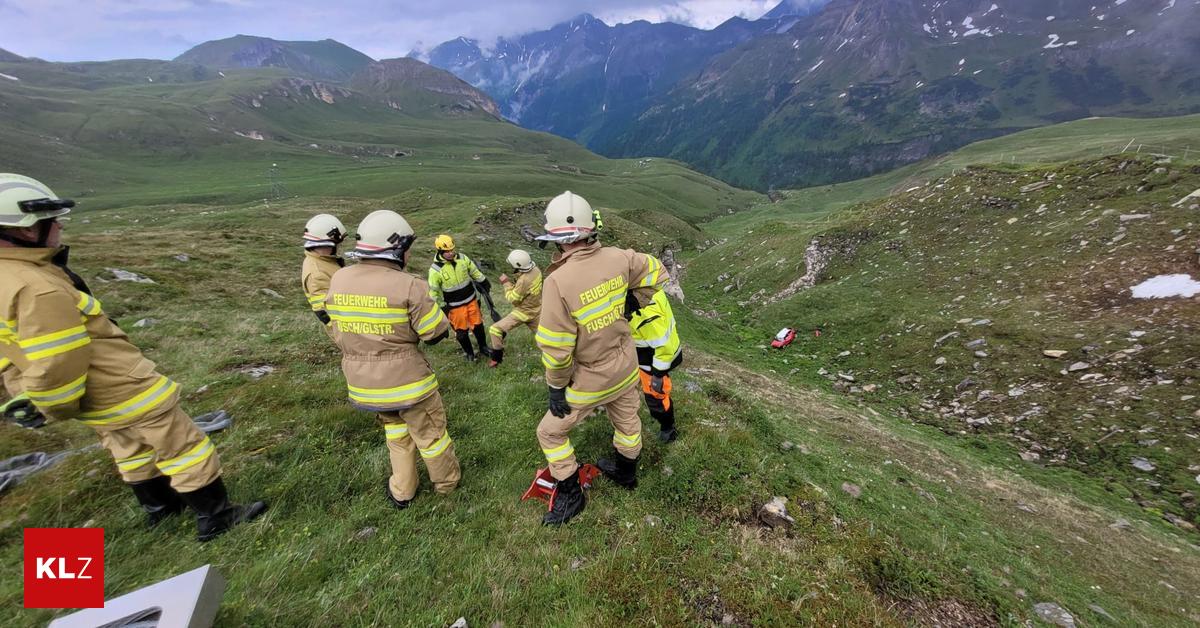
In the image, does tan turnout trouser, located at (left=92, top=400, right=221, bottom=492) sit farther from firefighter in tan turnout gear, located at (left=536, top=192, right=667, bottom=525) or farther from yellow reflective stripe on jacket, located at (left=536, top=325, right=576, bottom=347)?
yellow reflective stripe on jacket, located at (left=536, top=325, right=576, bottom=347)

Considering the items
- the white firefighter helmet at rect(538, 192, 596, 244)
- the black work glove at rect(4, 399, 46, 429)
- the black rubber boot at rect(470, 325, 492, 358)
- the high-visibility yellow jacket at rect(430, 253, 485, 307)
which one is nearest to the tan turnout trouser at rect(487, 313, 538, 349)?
the black rubber boot at rect(470, 325, 492, 358)

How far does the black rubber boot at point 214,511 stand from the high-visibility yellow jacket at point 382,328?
75.1 inches

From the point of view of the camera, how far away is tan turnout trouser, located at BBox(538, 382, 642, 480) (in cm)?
608

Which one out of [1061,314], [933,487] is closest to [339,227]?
[933,487]

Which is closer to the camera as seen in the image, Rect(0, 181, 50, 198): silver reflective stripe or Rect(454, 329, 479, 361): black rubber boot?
Rect(0, 181, 50, 198): silver reflective stripe

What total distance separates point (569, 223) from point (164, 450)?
558cm

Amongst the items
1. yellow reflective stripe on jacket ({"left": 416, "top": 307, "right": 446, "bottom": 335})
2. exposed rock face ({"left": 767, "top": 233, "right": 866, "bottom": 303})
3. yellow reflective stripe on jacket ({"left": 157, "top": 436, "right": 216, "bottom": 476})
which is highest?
yellow reflective stripe on jacket ({"left": 416, "top": 307, "right": 446, "bottom": 335})

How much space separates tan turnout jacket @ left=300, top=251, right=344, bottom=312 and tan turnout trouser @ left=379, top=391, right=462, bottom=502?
12.3 ft

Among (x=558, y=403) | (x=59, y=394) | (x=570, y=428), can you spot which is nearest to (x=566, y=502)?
(x=570, y=428)

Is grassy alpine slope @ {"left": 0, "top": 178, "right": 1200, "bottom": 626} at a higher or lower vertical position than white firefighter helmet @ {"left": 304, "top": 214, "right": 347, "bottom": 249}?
lower

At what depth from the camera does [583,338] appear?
590 centimetres

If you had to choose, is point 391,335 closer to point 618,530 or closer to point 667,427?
point 618,530

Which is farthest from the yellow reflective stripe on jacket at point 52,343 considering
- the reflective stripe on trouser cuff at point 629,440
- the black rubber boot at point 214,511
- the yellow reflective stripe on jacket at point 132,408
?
the reflective stripe on trouser cuff at point 629,440

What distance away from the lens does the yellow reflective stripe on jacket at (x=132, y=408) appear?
489 centimetres
